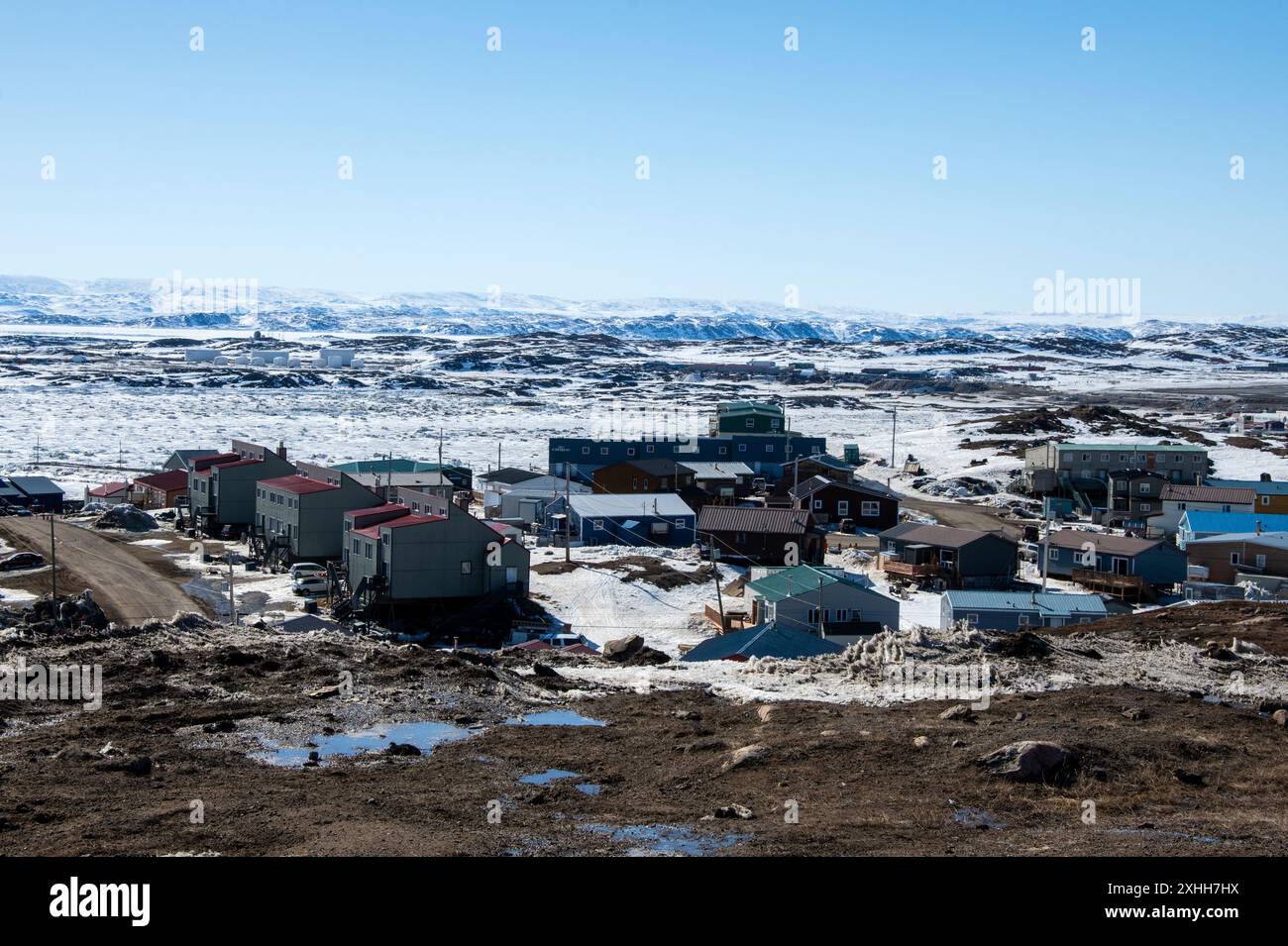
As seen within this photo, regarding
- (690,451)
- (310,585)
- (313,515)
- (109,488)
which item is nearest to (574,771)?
(310,585)

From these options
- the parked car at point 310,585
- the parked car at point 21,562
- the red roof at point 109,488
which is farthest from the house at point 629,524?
the red roof at point 109,488

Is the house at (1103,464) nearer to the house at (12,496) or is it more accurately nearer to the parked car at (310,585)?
the parked car at (310,585)

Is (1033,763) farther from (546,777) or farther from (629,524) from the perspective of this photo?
(629,524)

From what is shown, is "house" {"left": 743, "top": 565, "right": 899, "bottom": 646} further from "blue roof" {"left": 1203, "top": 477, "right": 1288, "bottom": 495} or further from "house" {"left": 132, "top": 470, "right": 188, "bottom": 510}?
"house" {"left": 132, "top": 470, "right": 188, "bottom": 510}

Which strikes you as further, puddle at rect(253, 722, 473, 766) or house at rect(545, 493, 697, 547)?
house at rect(545, 493, 697, 547)

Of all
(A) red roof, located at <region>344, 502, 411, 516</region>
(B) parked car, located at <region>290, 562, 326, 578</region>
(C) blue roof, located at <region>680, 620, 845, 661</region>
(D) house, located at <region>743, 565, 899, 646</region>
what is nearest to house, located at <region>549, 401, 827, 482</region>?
(A) red roof, located at <region>344, 502, 411, 516</region>

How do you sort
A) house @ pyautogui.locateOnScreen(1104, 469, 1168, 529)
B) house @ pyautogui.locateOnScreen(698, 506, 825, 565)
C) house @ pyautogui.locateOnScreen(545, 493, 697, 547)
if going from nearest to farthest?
house @ pyautogui.locateOnScreen(698, 506, 825, 565) → house @ pyautogui.locateOnScreen(545, 493, 697, 547) → house @ pyautogui.locateOnScreen(1104, 469, 1168, 529)
